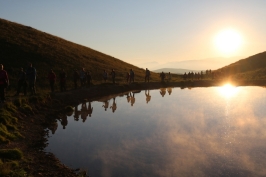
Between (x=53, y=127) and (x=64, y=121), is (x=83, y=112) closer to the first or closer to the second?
(x=64, y=121)

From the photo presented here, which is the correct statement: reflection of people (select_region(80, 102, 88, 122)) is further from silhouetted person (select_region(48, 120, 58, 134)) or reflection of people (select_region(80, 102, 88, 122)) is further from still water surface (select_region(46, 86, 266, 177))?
silhouetted person (select_region(48, 120, 58, 134))

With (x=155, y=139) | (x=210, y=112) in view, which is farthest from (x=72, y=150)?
(x=210, y=112)

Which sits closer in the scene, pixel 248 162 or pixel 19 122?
pixel 248 162

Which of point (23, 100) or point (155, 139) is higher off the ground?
point (23, 100)

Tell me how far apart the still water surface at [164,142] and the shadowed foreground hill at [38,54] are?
23656 mm

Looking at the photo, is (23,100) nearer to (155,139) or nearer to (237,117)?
(155,139)

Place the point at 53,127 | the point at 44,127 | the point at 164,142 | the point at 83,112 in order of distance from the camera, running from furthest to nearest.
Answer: the point at 83,112, the point at 53,127, the point at 44,127, the point at 164,142

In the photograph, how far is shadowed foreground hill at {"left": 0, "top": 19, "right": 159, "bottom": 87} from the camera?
45.1 meters

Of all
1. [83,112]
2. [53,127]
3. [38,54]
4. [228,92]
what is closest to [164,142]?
[53,127]

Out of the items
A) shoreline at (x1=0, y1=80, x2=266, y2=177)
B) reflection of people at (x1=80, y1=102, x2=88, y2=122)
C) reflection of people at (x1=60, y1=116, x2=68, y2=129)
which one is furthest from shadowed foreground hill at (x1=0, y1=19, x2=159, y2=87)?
reflection of people at (x1=60, y1=116, x2=68, y2=129)

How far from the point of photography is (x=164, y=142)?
12.9m

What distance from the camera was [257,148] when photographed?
38.2 feet

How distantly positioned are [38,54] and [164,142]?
144 feet

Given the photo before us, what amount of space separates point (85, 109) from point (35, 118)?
20.0 ft
